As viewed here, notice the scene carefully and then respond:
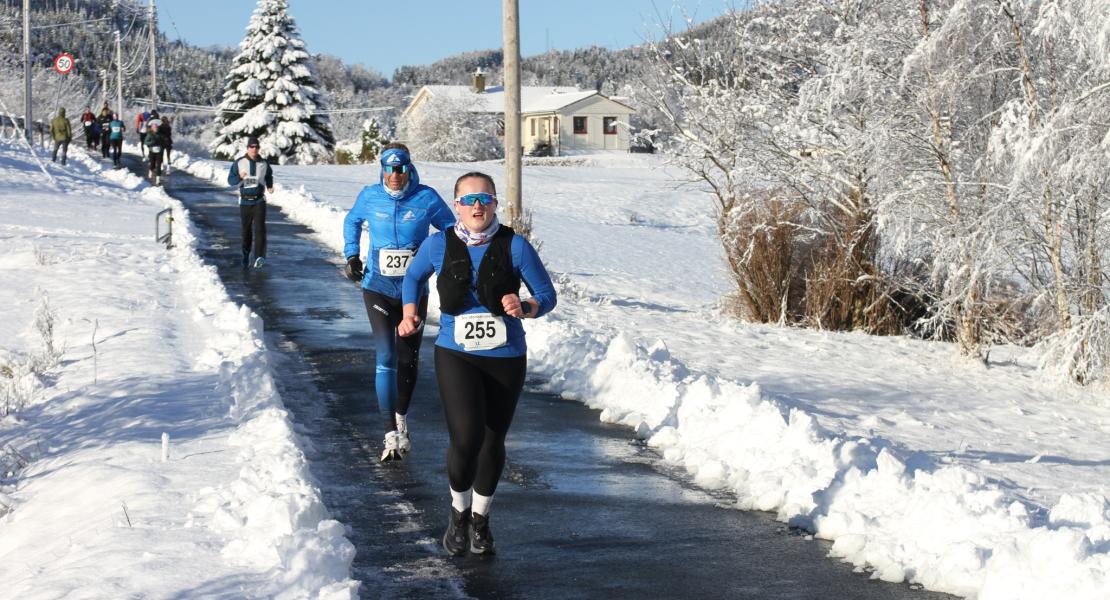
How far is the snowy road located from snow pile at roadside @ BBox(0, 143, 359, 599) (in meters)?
0.36

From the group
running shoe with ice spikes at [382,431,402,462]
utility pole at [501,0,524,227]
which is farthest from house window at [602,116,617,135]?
running shoe with ice spikes at [382,431,402,462]

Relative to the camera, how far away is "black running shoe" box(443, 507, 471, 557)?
243 inches

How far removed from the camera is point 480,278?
6078 mm

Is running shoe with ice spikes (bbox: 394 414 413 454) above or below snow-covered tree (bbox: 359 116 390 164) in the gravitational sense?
below

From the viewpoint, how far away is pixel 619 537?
258 inches

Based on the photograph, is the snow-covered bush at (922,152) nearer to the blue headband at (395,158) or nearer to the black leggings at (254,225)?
A: the black leggings at (254,225)

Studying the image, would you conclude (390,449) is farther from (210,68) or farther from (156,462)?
(210,68)

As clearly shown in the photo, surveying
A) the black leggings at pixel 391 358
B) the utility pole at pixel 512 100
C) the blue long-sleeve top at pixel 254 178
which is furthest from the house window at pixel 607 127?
the black leggings at pixel 391 358

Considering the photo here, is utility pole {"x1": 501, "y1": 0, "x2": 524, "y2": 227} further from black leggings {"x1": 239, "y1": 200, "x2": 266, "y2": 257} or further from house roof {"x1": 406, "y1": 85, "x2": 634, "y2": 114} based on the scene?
house roof {"x1": 406, "y1": 85, "x2": 634, "y2": 114}

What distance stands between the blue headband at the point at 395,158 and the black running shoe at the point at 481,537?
294 cm

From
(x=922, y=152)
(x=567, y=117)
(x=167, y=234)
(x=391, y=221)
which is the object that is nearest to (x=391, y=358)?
(x=391, y=221)

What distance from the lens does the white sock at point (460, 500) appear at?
6172mm

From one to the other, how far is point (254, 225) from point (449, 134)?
58623 mm

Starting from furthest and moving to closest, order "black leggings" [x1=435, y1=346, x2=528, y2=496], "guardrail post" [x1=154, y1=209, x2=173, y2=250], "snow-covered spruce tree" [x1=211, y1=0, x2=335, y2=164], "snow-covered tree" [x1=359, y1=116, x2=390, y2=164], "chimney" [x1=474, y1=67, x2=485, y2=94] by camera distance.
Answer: "chimney" [x1=474, y1=67, x2=485, y2=94]
"snow-covered tree" [x1=359, y1=116, x2=390, y2=164]
"snow-covered spruce tree" [x1=211, y1=0, x2=335, y2=164]
"guardrail post" [x1=154, y1=209, x2=173, y2=250]
"black leggings" [x1=435, y1=346, x2=528, y2=496]
